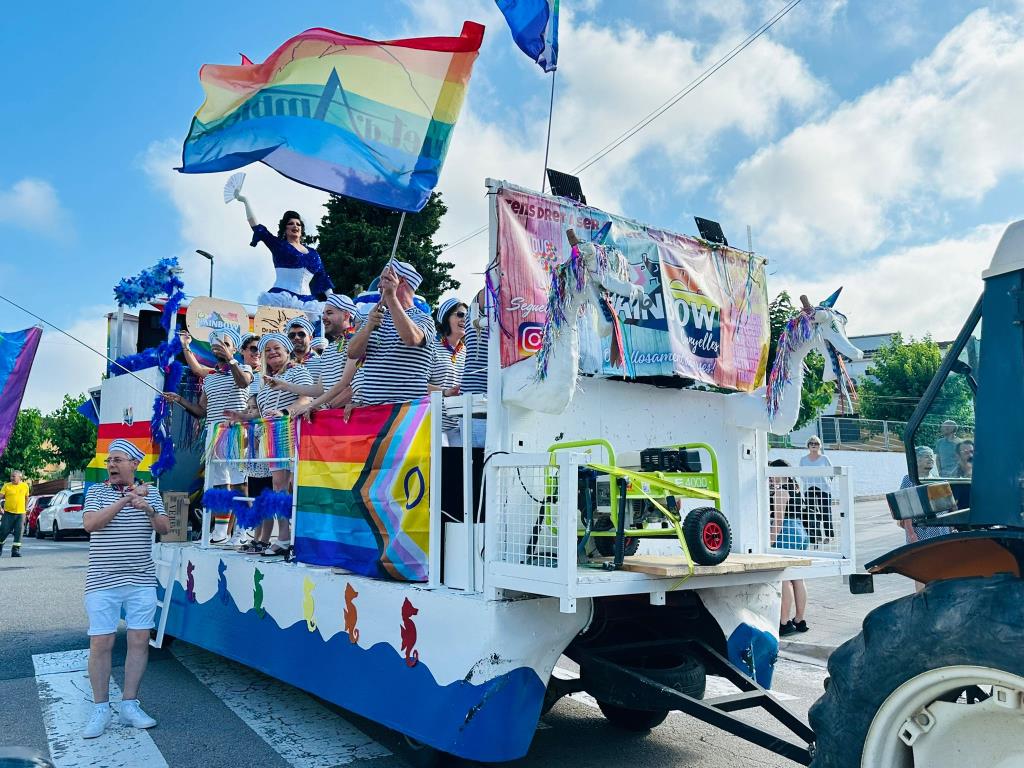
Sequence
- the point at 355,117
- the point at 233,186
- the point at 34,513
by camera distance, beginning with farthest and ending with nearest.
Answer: the point at 34,513
the point at 233,186
the point at 355,117

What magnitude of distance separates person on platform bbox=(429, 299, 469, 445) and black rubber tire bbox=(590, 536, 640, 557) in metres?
1.29

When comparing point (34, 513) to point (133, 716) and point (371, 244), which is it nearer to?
point (371, 244)

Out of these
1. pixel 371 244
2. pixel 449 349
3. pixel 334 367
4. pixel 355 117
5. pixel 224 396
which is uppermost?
pixel 371 244

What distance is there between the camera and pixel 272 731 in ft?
17.9

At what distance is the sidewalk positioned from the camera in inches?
317

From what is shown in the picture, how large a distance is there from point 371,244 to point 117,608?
1744 cm

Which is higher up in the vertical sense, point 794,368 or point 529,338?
point 529,338

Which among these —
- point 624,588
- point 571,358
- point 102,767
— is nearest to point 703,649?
point 624,588

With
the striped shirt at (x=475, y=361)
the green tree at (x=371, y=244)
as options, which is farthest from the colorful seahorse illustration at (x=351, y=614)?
the green tree at (x=371, y=244)

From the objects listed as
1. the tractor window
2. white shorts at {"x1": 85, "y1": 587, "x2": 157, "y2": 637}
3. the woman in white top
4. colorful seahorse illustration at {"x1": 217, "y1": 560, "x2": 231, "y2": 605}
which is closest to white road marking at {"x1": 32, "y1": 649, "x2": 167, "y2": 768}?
white shorts at {"x1": 85, "y1": 587, "x2": 157, "y2": 637}

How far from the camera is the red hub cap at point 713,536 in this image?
387 centimetres

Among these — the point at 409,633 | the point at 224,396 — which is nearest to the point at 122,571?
the point at 224,396

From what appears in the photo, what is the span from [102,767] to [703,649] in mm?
3582

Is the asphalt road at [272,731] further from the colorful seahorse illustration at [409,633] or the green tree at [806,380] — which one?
the green tree at [806,380]
